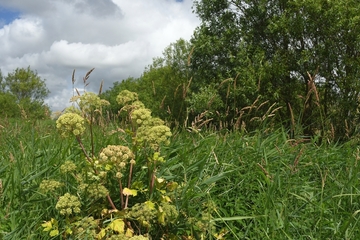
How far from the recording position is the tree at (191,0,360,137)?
16.5m

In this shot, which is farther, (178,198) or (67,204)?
(178,198)

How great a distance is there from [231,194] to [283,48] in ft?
51.4

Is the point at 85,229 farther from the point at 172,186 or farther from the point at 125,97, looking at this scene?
the point at 125,97

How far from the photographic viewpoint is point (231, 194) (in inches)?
159

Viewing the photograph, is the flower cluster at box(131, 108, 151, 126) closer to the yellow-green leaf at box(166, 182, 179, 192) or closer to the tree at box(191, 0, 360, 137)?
the yellow-green leaf at box(166, 182, 179, 192)

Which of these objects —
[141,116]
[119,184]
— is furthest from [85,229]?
[141,116]

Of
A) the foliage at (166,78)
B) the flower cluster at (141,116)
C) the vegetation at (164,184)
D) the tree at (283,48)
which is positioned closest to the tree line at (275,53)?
the tree at (283,48)

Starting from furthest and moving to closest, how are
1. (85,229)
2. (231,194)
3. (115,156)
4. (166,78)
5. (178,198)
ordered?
(166,78)
(231,194)
(178,198)
(85,229)
(115,156)

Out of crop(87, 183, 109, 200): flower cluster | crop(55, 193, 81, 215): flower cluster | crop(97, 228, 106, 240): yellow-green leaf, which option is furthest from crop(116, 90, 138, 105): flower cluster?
crop(97, 228, 106, 240): yellow-green leaf

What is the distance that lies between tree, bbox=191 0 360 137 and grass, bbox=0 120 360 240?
1135cm

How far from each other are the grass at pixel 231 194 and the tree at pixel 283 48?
11348mm

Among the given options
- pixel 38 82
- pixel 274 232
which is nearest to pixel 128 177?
pixel 274 232

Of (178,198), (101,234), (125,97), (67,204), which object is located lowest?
(101,234)

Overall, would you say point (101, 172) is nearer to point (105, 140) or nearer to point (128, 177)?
point (128, 177)
